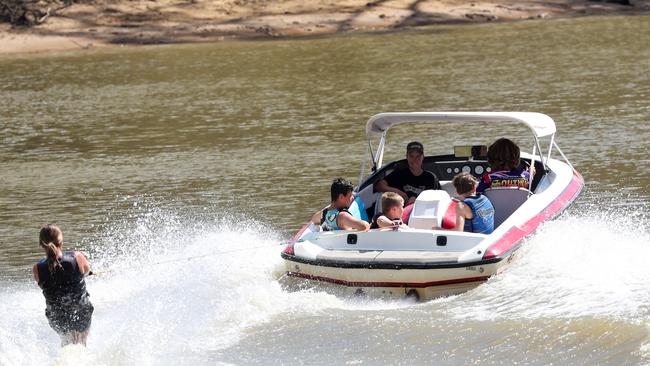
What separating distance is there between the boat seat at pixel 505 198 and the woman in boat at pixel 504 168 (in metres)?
0.10

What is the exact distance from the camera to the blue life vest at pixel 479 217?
10.2 m

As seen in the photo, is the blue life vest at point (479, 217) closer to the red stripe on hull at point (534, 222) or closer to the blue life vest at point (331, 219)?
the red stripe on hull at point (534, 222)

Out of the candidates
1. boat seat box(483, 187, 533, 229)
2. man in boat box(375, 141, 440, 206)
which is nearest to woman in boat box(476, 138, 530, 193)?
boat seat box(483, 187, 533, 229)

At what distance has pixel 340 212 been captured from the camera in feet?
33.7

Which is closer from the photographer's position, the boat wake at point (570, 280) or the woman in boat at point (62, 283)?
the woman in boat at point (62, 283)

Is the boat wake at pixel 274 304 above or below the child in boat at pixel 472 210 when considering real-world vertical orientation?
below

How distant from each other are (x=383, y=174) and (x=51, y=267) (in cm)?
450

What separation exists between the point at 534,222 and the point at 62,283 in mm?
4198

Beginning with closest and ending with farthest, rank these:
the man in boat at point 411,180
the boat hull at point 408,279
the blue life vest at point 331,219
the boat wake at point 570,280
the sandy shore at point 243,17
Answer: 1. the boat wake at point 570,280
2. the boat hull at point 408,279
3. the blue life vest at point 331,219
4. the man in boat at point 411,180
5. the sandy shore at point 243,17

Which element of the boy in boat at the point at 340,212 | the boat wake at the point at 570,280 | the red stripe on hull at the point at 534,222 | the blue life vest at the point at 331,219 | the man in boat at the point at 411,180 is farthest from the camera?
the man in boat at the point at 411,180

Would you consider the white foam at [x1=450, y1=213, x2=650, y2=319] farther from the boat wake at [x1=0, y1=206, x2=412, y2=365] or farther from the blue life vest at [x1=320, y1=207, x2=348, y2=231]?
the blue life vest at [x1=320, y1=207, x2=348, y2=231]

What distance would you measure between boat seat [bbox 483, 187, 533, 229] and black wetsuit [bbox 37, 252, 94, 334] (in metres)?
4.24

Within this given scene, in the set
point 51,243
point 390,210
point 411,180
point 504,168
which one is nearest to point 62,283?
point 51,243

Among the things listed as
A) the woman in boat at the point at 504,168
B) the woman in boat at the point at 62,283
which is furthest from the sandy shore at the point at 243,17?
the woman in boat at the point at 62,283
